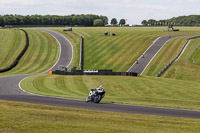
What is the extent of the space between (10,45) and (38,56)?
13176 millimetres

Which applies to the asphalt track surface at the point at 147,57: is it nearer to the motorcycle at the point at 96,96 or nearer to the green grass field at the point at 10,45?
the green grass field at the point at 10,45

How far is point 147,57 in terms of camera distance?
84.2 metres

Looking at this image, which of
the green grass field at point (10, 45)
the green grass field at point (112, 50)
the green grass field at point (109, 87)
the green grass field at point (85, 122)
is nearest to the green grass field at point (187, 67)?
the green grass field at point (109, 87)

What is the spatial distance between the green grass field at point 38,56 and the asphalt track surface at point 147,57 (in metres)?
22.6

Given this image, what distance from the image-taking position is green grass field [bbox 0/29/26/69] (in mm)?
87625

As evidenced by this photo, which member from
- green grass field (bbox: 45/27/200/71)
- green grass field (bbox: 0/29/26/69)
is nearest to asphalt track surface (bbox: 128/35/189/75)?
green grass field (bbox: 45/27/200/71)

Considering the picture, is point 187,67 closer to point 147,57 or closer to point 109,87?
point 147,57

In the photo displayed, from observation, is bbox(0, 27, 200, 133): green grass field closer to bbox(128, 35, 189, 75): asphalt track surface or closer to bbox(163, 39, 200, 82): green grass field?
bbox(163, 39, 200, 82): green grass field

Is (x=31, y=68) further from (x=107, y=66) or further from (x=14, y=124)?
(x=14, y=124)

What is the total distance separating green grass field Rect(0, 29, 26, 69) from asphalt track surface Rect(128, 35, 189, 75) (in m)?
33.3

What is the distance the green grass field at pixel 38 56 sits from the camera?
8069cm

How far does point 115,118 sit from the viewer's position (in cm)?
2167

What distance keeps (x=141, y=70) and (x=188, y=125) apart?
53642 millimetres

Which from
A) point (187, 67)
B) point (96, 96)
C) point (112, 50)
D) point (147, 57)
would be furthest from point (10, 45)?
point (96, 96)
